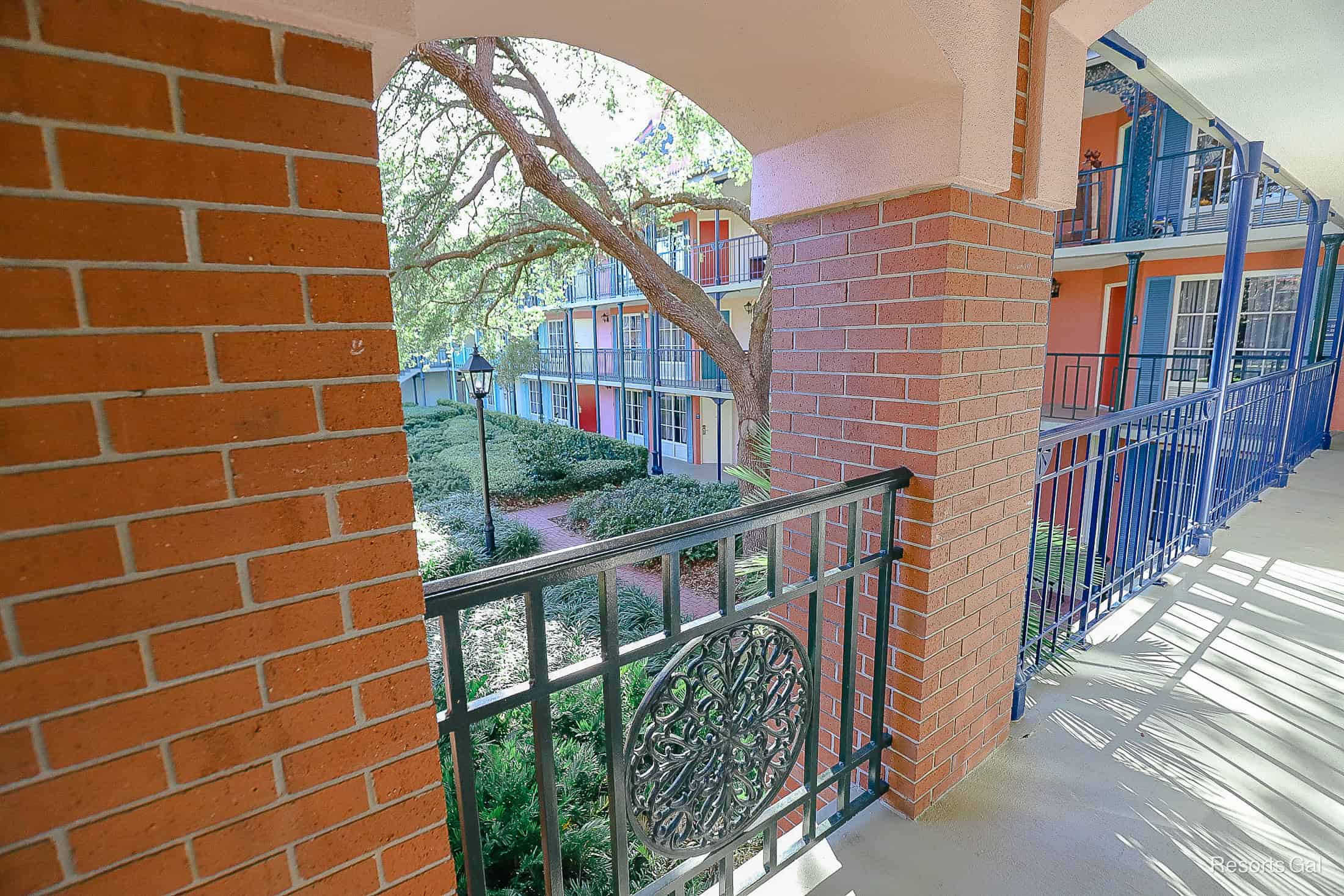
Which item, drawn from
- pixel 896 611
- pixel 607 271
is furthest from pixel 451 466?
pixel 896 611

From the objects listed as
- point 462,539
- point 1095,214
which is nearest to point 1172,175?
point 1095,214

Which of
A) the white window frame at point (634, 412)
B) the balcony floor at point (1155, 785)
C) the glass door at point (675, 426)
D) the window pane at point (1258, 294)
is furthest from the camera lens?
the white window frame at point (634, 412)

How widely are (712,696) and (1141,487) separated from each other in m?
2.82

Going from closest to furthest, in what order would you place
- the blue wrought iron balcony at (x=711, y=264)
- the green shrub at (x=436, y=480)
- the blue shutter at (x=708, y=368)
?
the green shrub at (x=436, y=480) → the blue wrought iron balcony at (x=711, y=264) → the blue shutter at (x=708, y=368)

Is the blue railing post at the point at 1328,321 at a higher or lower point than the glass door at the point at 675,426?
higher

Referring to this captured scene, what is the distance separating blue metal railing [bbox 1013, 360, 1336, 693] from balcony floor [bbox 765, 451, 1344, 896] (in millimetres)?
236

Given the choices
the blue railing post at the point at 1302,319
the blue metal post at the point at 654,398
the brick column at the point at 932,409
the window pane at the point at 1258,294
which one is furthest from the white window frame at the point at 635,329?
the brick column at the point at 932,409

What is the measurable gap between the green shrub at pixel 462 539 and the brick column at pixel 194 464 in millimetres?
6822

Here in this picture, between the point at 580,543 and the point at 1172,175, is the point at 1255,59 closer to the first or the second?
the point at 1172,175

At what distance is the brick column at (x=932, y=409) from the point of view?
1.82m

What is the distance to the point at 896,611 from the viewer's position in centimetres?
201

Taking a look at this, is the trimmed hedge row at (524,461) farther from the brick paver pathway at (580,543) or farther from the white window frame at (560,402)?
the white window frame at (560,402)

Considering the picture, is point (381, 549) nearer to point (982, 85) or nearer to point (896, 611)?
point (896, 611)

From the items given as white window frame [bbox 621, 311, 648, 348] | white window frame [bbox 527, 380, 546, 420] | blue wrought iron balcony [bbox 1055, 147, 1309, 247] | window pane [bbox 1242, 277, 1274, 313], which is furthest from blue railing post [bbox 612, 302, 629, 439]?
window pane [bbox 1242, 277, 1274, 313]
